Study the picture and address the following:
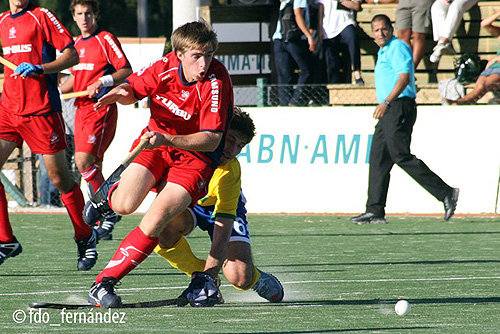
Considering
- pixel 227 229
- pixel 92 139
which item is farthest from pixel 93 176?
pixel 227 229

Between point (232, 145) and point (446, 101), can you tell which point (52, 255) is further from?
point (446, 101)

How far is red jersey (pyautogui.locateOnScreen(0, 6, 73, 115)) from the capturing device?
8016 mm

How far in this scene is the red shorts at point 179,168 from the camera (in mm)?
5938

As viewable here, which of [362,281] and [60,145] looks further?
[60,145]

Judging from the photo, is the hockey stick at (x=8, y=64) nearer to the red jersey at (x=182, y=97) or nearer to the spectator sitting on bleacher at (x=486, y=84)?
the red jersey at (x=182, y=97)

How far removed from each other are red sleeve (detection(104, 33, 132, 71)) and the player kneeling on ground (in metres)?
3.41

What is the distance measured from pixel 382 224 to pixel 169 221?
5868 mm

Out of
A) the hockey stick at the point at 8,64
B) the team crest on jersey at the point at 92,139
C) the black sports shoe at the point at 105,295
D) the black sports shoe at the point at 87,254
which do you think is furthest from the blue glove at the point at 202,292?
the team crest on jersey at the point at 92,139

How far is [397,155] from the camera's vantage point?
443 inches

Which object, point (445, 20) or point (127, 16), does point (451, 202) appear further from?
point (127, 16)

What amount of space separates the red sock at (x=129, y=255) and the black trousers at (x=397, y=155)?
5810mm

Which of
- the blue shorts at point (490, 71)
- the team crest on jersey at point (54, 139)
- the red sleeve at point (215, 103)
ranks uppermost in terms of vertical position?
the red sleeve at point (215, 103)

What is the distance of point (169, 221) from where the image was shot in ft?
19.7

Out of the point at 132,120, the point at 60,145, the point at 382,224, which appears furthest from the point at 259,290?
the point at 132,120
